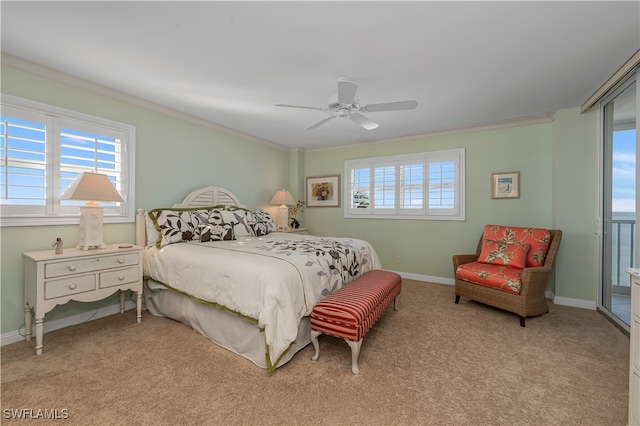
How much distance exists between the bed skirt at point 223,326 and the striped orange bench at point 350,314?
0.68ft

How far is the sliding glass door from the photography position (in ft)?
9.11

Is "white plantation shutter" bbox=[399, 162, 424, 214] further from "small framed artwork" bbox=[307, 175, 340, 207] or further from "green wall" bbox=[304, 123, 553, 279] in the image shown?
"small framed artwork" bbox=[307, 175, 340, 207]

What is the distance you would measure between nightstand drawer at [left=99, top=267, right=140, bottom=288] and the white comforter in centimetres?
23

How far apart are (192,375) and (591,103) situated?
493 cm

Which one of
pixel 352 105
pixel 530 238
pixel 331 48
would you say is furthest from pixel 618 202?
pixel 331 48

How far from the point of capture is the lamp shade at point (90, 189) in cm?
246

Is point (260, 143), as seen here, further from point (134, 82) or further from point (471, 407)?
point (471, 407)

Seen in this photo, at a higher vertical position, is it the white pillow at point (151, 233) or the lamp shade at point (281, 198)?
the lamp shade at point (281, 198)

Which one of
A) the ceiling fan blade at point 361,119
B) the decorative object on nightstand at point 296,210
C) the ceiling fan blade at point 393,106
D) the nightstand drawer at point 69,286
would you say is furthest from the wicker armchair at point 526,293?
the nightstand drawer at point 69,286

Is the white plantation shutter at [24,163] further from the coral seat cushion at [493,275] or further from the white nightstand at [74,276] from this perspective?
the coral seat cushion at [493,275]

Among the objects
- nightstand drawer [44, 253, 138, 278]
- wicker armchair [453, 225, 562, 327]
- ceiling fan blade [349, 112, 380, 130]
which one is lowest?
wicker armchair [453, 225, 562, 327]

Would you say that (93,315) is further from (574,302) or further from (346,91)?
(574,302)

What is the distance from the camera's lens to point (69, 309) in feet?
9.14

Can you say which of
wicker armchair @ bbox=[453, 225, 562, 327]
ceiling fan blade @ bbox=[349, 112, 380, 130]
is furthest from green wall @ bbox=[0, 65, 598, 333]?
ceiling fan blade @ bbox=[349, 112, 380, 130]
